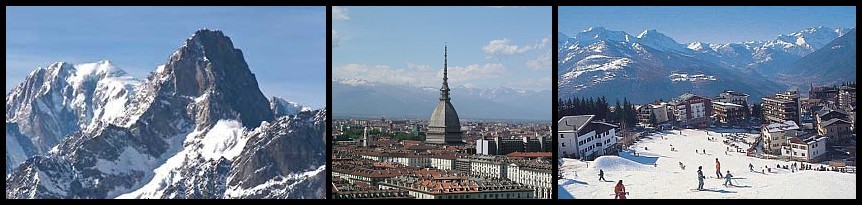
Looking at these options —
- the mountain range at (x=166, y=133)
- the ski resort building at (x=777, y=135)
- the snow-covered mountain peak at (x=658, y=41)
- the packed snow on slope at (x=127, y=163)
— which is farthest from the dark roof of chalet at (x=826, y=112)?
the packed snow on slope at (x=127, y=163)

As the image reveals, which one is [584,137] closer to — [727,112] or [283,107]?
[727,112]

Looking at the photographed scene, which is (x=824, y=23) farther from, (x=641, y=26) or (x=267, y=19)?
(x=267, y=19)

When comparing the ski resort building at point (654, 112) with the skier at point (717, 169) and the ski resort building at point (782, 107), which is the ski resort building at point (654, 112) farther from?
the ski resort building at point (782, 107)

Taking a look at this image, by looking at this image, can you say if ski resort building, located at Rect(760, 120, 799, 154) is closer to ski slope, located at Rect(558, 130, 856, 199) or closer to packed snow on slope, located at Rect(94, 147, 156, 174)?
ski slope, located at Rect(558, 130, 856, 199)

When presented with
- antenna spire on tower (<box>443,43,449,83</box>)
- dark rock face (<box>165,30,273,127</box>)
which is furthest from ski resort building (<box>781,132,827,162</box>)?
dark rock face (<box>165,30,273,127</box>)

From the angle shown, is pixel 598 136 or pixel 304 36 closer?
pixel 598 136
